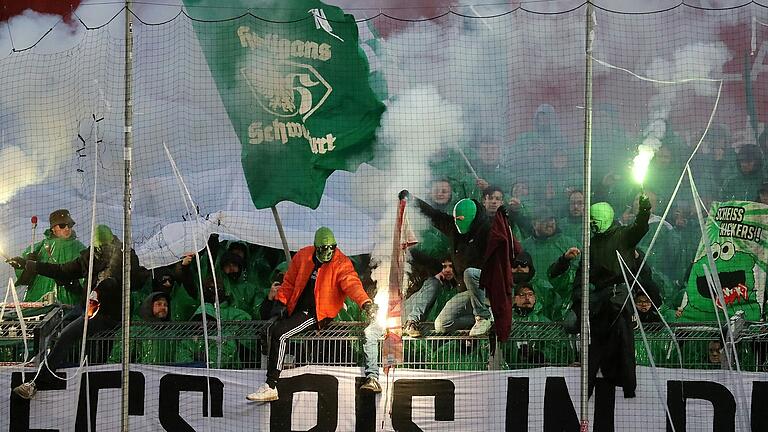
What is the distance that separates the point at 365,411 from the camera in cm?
835

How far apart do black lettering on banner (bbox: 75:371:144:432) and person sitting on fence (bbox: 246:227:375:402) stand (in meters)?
0.92

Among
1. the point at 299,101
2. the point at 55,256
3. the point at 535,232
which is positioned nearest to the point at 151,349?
the point at 55,256

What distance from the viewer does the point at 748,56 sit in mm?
8523

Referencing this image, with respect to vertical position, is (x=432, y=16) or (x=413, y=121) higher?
(x=432, y=16)

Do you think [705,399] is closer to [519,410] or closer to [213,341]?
[519,410]

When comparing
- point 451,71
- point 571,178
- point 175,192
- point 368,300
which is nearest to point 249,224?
point 175,192

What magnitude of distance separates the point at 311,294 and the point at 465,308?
4.00 ft

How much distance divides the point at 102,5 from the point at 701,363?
5690 mm

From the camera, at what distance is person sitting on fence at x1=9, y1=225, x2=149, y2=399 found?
866 cm

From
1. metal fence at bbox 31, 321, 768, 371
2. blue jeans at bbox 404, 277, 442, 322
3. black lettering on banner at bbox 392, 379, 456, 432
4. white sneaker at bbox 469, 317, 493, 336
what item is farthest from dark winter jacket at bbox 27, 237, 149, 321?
white sneaker at bbox 469, 317, 493, 336

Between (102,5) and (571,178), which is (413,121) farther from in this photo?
(102,5)

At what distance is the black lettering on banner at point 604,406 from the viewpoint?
8.26m

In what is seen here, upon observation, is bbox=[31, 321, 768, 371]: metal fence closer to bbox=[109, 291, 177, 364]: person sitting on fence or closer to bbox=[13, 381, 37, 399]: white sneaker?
bbox=[109, 291, 177, 364]: person sitting on fence

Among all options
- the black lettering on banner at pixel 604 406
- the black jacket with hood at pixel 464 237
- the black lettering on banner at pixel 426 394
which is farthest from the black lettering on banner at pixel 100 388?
the black lettering on banner at pixel 604 406
